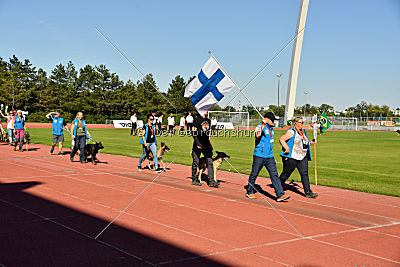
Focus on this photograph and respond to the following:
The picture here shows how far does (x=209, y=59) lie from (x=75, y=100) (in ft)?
271

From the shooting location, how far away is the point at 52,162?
15.1 m

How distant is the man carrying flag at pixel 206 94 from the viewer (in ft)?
32.9

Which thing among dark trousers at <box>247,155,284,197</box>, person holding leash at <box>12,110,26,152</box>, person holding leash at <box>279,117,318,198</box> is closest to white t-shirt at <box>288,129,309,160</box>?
person holding leash at <box>279,117,318,198</box>

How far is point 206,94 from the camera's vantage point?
33.9 ft

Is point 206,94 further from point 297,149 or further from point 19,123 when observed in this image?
point 19,123

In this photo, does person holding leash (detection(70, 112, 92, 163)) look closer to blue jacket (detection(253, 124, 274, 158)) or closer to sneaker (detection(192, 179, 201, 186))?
sneaker (detection(192, 179, 201, 186))

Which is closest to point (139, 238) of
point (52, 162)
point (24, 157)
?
point (52, 162)

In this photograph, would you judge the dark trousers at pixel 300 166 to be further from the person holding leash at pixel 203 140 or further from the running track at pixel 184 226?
the person holding leash at pixel 203 140

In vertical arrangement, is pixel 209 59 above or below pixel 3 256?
above

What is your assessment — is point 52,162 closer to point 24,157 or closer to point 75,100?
point 24,157

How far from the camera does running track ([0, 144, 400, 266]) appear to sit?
16.7 ft

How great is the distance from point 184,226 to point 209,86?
4.60 metres

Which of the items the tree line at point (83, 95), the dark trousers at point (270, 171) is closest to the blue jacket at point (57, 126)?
the dark trousers at point (270, 171)

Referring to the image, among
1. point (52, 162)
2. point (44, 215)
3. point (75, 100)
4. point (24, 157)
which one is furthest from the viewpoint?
point (75, 100)
